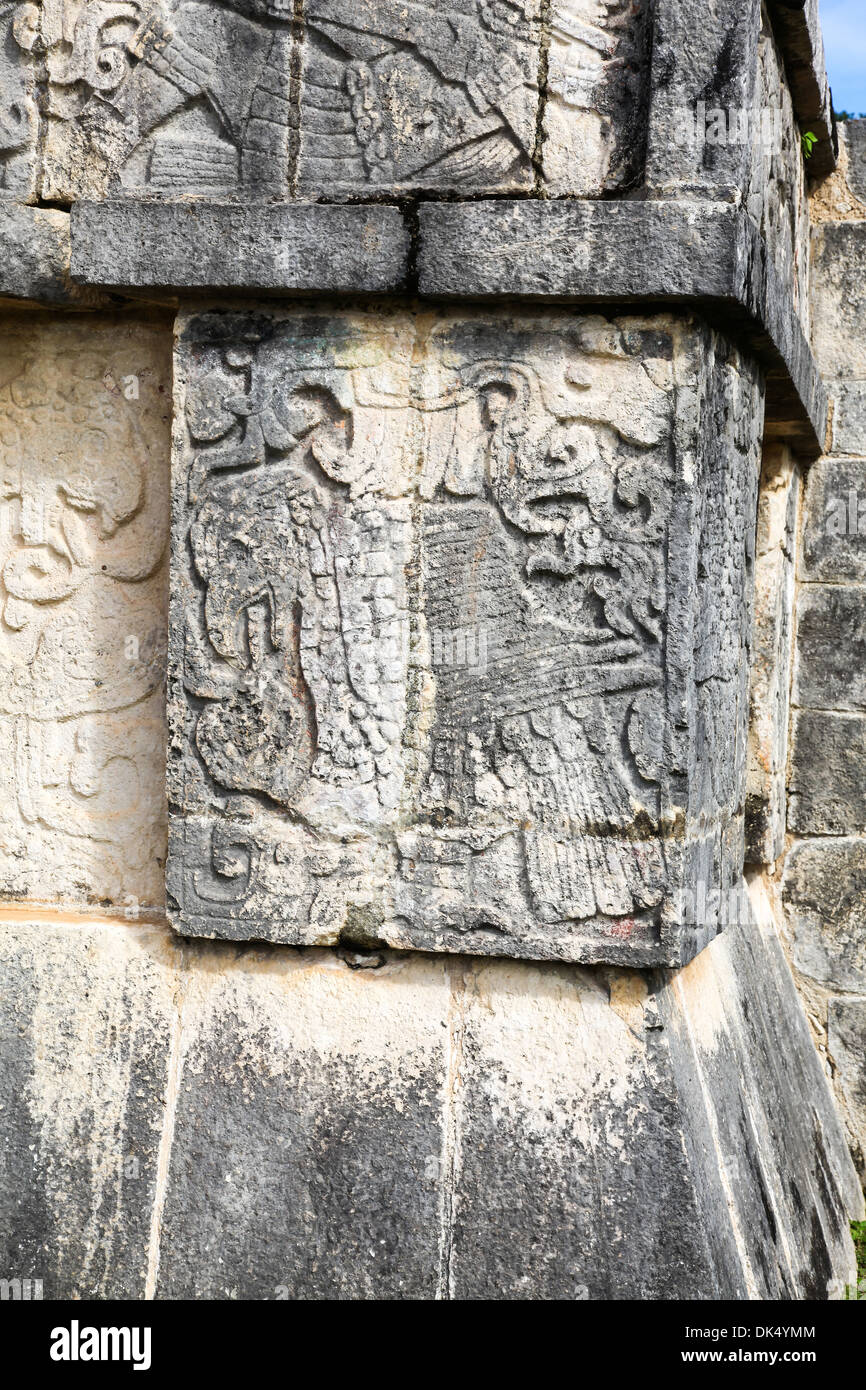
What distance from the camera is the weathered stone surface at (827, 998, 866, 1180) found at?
387cm

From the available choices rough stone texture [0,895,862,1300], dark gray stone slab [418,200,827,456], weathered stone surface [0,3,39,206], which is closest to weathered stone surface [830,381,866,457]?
dark gray stone slab [418,200,827,456]

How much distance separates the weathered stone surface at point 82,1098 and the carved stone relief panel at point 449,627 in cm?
26

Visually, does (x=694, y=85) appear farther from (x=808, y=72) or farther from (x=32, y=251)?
(x=32, y=251)

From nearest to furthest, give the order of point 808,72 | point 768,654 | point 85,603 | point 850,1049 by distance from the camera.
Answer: point 85,603
point 808,72
point 768,654
point 850,1049

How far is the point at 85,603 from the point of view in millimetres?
2828

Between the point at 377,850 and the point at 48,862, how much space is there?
0.85m

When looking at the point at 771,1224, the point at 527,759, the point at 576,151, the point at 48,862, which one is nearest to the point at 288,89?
the point at 576,151

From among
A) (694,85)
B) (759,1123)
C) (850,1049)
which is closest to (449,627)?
(694,85)

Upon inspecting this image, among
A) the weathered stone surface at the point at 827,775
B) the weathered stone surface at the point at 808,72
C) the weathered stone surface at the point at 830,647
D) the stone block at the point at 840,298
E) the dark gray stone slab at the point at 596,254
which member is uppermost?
the weathered stone surface at the point at 808,72

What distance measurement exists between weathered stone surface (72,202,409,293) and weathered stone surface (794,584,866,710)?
2084 mm

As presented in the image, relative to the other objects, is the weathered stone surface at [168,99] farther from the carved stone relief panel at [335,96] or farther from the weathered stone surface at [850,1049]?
the weathered stone surface at [850,1049]

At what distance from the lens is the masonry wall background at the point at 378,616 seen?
239cm

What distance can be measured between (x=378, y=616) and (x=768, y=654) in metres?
1.64

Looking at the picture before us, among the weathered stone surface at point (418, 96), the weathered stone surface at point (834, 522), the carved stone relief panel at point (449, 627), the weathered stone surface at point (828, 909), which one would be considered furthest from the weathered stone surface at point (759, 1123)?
the weathered stone surface at point (418, 96)
